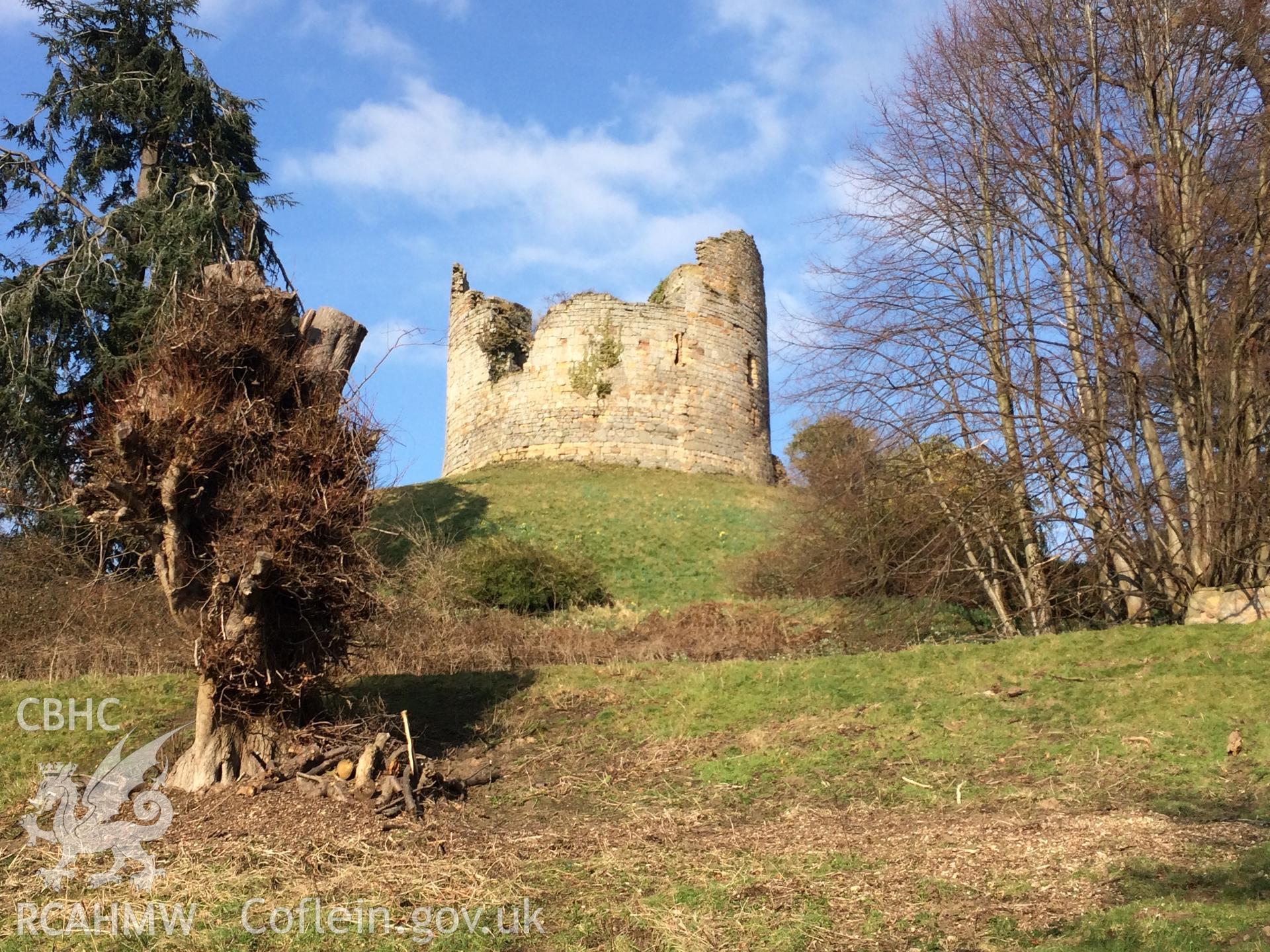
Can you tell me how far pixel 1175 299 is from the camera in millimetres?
10289

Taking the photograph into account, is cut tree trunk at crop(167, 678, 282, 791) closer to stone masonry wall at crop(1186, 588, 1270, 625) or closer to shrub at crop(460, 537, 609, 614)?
stone masonry wall at crop(1186, 588, 1270, 625)

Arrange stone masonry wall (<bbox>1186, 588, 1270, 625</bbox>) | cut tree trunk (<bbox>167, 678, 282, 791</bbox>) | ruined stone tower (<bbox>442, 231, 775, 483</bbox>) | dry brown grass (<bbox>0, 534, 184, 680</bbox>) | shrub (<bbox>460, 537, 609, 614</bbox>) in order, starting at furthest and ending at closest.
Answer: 1. ruined stone tower (<bbox>442, 231, 775, 483</bbox>)
2. shrub (<bbox>460, 537, 609, 614</bbox>)
3. dry brown grass (<bbox>0, 534, 184, 680</bbox>)
4. stone masonry wall (<bbox>1186, 588, 1270, 625</bbox>)
5. cut tree trunk (<bbox>167, 678, 282, 791</bbox>)

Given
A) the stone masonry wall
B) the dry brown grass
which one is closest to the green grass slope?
the dry brown grass

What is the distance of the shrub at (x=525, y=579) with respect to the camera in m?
15.9

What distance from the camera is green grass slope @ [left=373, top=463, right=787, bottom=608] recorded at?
62.2ft

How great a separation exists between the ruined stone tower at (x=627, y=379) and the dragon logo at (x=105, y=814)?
66.4 ft

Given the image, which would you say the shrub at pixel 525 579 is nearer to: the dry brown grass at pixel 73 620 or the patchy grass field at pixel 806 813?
the dry brown grass at pixel 73 620

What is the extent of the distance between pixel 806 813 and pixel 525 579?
31.6ft

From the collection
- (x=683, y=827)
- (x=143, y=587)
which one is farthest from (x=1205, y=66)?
(x=143, y=587)

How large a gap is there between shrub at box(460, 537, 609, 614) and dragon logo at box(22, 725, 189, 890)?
7.91 meters

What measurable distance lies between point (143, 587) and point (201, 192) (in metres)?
6.68

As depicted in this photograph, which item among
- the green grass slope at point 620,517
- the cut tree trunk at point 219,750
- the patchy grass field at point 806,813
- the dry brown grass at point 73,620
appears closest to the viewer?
the patchy grass field at point 806,813

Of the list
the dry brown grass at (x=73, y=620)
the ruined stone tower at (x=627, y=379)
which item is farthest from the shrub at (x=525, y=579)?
the ruined stone tower at (x=627, y=379)

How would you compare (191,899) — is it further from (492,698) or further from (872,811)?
(492,698)
